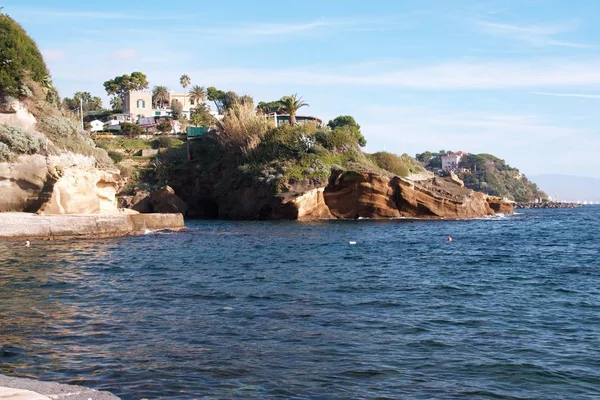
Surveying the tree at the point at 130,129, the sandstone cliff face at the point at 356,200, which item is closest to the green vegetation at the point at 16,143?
the sandstone cliff face at the point at 356,200

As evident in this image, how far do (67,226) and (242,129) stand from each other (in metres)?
39.9

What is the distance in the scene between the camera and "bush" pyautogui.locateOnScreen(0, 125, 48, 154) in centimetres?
3081

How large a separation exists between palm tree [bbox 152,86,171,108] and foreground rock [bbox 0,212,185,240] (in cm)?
9460

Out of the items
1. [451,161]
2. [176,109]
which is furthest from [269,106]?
[451,161]

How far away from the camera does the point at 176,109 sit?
117688 mm

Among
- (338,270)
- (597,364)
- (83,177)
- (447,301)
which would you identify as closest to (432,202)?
(83,177)

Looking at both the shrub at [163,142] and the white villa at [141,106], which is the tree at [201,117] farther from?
the shrub at [163,142]

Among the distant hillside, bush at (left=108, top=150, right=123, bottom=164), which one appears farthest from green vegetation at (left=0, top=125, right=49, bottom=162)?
the distant hillside

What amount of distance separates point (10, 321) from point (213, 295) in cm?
512

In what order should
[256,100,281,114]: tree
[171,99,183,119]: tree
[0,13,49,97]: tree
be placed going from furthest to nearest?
1. [256,100,281,114]: tree
2. [171,99,183,119]: tree
3. [0,13,49,97]: tree

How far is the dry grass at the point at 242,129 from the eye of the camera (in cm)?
6675

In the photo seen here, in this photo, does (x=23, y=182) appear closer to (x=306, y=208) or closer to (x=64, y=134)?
(x=64, y=134)

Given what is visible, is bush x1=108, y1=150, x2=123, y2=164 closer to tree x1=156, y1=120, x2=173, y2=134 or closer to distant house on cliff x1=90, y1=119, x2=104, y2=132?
tree x1=156, y1=120, x2=173, y2=134

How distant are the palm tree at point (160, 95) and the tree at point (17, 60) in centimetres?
8977
